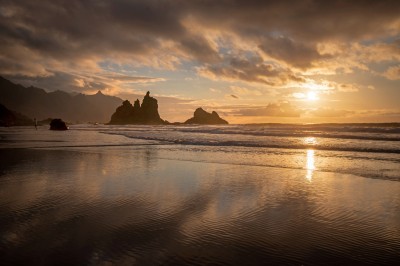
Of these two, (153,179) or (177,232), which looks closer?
(177,232)

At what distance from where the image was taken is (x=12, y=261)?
4461 mm

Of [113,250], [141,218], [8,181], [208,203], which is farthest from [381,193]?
[8,181]

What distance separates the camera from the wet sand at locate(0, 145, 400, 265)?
4.88 metres

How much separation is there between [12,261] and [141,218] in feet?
9.27

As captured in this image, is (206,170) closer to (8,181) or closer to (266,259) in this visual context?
(8,181)

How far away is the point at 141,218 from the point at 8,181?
719 cm

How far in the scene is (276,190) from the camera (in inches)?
400

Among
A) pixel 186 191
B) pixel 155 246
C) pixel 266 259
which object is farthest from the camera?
pixel 186 191

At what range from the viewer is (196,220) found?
6766mm

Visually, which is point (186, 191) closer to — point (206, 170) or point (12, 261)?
point (206, 170)

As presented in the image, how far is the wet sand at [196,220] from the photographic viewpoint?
16.0 feet

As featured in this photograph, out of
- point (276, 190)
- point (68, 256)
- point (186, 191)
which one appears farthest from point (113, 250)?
point (276, 190)

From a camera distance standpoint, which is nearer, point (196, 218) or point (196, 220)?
point (196, 220)

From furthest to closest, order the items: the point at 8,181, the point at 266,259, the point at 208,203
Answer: the point at 8,181, the point at 208,203, the point at 266,259
